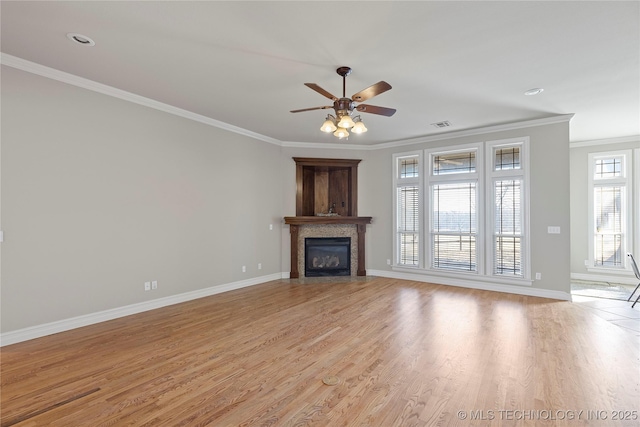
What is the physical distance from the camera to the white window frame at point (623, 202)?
616 centimetres

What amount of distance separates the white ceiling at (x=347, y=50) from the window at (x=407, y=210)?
6.69 ft

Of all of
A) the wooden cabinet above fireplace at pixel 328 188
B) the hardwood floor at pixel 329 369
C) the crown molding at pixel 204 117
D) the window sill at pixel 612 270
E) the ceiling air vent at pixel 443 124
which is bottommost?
the hardwood floor at pixel 329 369

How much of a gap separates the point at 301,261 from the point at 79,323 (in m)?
3.89

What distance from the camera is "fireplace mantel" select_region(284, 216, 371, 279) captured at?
648 centimetres

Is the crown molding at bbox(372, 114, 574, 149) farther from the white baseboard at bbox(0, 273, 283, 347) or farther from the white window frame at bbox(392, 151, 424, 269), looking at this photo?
the white baseboard at bbox(0, 273, 283, 347)

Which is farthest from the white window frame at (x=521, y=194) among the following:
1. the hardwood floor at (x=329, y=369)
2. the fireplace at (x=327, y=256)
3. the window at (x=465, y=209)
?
the fireplace at (x=327, y=256)

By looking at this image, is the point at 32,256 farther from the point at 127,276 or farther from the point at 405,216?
the point at 405,216

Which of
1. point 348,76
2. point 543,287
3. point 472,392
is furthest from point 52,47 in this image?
point 543,287

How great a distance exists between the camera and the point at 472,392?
7.63 ft

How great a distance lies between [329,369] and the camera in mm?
2688

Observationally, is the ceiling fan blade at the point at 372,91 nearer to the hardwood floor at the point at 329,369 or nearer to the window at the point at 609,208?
the hardwood floor at the point at 329,369

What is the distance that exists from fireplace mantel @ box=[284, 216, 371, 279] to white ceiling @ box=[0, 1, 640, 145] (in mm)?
2569

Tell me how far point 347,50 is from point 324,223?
413cm

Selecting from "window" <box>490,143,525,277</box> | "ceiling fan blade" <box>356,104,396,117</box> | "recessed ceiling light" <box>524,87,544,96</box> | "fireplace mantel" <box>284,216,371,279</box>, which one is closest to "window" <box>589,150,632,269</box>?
"window" <box>490,143,525,277</box>
